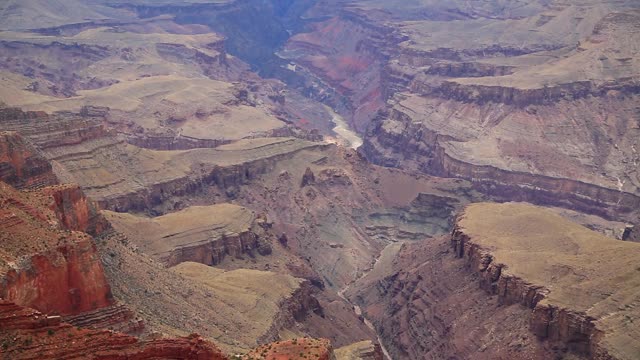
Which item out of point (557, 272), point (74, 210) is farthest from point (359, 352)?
point (74, 210)

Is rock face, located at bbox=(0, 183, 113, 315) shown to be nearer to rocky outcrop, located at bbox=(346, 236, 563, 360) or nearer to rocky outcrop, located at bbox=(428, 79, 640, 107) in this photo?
rocky outcrop, located at bbox=(346, 236, 563, 360)

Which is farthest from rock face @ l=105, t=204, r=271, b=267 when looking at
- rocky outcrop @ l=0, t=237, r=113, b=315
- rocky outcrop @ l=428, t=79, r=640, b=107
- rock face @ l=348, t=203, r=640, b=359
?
rocky outcrop @ l=428, t=79, r=640, b=107

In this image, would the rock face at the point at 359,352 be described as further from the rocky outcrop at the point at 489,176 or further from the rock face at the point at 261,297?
the rocky outcrop at the point at 489,176

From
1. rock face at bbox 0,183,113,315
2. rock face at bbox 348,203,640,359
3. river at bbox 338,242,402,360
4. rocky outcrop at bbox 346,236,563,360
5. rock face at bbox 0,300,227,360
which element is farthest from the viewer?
river at bbox 338,242,402,360

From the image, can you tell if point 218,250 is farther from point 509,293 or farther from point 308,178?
point 308,178

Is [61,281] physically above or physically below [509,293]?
above

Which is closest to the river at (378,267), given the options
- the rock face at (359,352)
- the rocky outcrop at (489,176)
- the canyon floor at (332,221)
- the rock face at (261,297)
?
the canyon floor at (332,221)

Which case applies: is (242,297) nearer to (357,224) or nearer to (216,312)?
(216,312)
